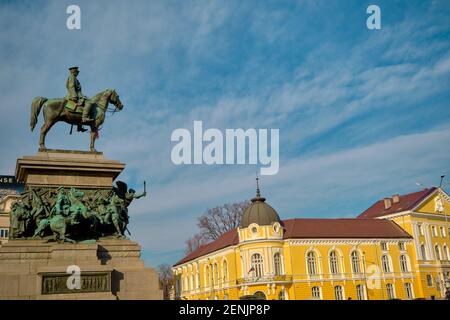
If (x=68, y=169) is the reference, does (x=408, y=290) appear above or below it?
below

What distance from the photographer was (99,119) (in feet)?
59.4

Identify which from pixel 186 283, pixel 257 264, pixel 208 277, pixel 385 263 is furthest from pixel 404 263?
pixel 186 283

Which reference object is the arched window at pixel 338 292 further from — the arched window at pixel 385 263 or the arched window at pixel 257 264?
the arched window at pixel 257 264

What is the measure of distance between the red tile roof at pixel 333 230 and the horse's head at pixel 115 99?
42.6 metres

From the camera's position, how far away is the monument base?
14180 millimetres

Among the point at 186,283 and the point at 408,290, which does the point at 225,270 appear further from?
the point at 408,290

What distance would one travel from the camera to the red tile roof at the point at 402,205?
6775 centimetres

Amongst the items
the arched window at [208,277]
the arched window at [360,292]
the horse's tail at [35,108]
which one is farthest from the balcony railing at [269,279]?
the horse's tail at [35,108]

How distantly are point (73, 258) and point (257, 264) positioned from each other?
Answer: 44.2 metres

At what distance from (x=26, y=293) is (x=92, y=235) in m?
2.73

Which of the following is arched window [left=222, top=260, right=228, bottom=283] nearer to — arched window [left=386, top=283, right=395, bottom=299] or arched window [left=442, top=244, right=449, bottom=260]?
arched window [left=386, top=283, right=395, bottom=299]

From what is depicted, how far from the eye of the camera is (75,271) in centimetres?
1432
